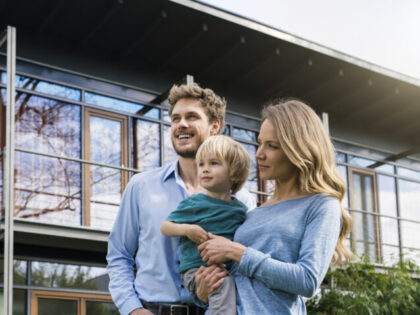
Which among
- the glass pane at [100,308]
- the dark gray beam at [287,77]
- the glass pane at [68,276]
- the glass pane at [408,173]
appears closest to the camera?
the glass pane at [68,276]

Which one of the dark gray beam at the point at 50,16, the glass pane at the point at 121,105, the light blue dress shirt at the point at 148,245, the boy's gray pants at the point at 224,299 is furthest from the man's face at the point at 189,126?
the glass pane at the point at 121,105

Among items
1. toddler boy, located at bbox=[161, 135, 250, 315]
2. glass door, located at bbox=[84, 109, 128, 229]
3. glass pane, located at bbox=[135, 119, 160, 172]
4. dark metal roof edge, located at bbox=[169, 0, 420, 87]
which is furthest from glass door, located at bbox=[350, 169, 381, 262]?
toddler boy, located at bbox=[161, 135, 250, 315]

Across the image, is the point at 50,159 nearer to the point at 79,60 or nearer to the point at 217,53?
the point at 79,60

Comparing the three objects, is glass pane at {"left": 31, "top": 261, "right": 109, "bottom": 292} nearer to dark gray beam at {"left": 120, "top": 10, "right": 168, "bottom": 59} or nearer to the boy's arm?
dark gray beam at {"left": 120, "top": 10, "right": 168, "bottom": 59}

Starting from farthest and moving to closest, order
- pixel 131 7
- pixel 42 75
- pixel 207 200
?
pixel 42 75 < pixel 131 7 < pixel 207 200

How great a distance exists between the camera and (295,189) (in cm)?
271

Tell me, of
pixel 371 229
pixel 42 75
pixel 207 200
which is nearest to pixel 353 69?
pixel 371 229

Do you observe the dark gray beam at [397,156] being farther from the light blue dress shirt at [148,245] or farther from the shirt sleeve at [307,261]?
the shirt sleeve at [307,261]

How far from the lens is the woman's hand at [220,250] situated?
2580mm

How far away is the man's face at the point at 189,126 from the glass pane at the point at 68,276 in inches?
312

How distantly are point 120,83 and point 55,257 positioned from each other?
3141 mm

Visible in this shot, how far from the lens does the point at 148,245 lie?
3262 millimetres

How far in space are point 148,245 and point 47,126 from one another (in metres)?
8.16

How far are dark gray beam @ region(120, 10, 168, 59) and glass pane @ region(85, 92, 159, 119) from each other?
2.51 ft
